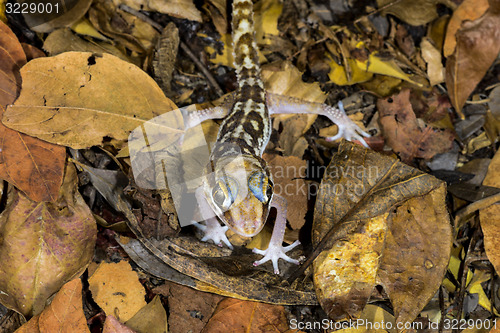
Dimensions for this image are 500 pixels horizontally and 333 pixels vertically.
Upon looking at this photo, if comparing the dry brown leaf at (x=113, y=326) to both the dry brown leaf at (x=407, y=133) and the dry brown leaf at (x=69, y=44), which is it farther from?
the dry brown leaf at (x=407, y=133)

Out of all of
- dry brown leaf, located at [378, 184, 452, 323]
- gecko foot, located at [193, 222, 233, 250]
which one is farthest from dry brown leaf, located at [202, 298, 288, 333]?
dry brown leaf, located at [378, 184, 452, 323]

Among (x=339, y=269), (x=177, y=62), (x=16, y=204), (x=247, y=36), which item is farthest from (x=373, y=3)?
(x=16, y=204)

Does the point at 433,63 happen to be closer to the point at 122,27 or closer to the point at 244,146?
the point at 244,146

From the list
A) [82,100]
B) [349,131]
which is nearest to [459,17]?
[349,131]

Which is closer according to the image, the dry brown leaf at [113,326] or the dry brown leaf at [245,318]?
the dry brown leaf at [113,326]

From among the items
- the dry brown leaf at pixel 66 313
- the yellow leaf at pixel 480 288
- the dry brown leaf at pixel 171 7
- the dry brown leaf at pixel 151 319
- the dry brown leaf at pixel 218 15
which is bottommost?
the yellow leaf at pixel 480 288

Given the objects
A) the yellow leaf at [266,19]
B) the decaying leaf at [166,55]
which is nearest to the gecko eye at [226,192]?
the decaying leaf at [166,55]
